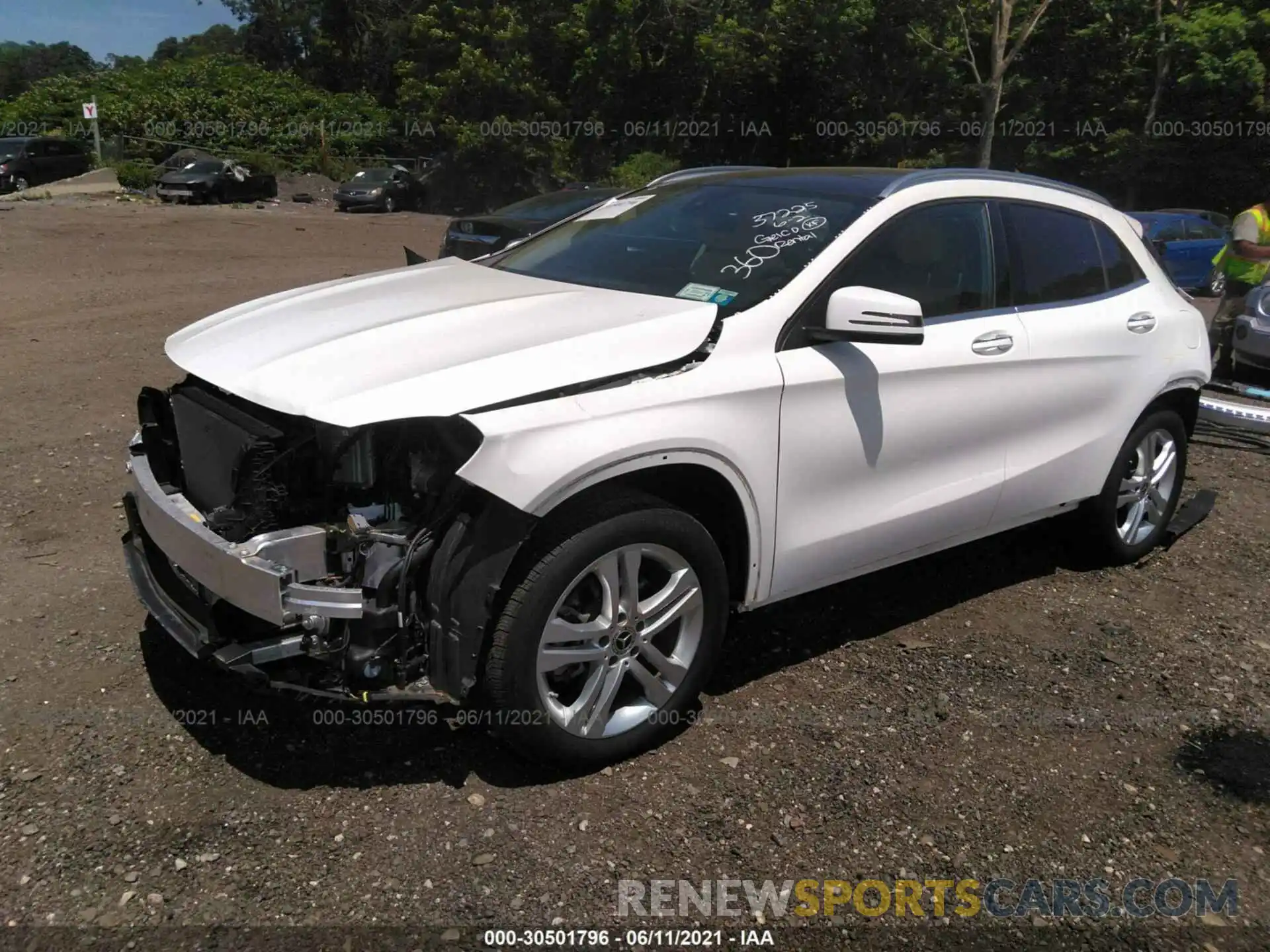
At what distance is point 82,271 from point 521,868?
13.0 m

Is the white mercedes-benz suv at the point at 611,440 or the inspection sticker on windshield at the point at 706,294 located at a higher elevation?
the inspection sticker on windshield at the point at 706,294

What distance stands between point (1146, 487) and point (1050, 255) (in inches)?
→ 52.9

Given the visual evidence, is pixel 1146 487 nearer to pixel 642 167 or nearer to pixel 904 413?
pixel 904 413

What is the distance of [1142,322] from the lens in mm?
4590

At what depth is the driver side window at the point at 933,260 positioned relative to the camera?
3.58m

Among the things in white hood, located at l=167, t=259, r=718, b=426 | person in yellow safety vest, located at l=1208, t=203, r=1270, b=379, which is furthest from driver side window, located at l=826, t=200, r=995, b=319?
person in yellow safety vest, located at l=1208, t=203, r=1270, b=379

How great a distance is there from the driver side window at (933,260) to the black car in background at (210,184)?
2815 cm

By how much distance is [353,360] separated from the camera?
9.57 ft

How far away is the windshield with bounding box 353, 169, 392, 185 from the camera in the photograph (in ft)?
101

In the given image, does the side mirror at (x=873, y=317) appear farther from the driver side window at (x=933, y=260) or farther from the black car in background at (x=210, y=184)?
the black car in background at (x=210, y=184)

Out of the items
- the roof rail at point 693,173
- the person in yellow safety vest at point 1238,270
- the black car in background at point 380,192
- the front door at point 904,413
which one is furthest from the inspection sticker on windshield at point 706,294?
the black car in background at point 380,192

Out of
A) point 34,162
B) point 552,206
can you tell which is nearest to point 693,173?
point 552,206

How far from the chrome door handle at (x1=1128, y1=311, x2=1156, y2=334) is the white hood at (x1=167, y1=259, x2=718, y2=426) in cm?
234

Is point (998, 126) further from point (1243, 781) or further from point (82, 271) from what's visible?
point (1243, 781)
